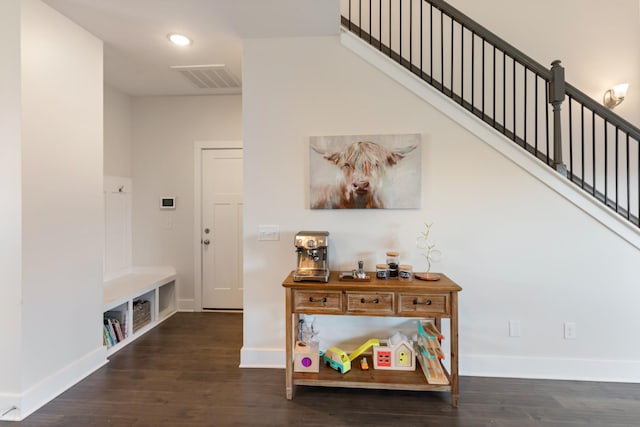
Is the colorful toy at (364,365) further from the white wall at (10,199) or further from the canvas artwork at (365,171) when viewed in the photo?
the white wall at (10,199)

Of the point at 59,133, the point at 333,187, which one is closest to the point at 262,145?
the point at 333,187

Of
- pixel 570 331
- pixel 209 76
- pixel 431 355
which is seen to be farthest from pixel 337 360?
pixel 209 76

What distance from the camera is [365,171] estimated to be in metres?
2.56

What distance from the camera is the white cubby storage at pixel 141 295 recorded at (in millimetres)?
3014

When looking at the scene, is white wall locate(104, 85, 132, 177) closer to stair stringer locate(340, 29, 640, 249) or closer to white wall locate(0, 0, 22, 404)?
white wall locate(0, 0, 22, 404)

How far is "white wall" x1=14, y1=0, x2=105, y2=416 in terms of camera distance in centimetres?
205

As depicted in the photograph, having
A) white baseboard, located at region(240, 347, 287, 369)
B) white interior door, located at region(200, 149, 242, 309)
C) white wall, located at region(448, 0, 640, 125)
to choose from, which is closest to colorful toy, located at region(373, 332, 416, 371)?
white baseboard, located at region(240, 347, 287, 369)

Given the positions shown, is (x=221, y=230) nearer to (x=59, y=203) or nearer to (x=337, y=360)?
(x=59, y=203)

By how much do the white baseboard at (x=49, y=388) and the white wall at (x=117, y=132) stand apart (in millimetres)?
2019

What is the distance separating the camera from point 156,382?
7.84 ft

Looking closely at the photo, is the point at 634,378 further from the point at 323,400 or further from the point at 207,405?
the point at 207,405

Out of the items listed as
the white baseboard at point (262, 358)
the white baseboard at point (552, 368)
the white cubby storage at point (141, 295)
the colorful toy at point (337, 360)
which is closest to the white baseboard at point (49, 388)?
the white cubby storage at point (141, 295)

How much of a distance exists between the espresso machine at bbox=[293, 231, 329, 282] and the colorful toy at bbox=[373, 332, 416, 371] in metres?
0.68

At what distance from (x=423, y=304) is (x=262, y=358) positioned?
1.39m
